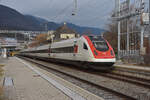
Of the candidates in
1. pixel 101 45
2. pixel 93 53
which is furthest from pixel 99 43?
pixel 93 53

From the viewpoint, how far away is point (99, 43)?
14125 mm

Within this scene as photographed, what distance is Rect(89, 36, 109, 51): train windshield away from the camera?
13637mm

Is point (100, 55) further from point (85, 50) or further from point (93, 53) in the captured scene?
point (85, 50)

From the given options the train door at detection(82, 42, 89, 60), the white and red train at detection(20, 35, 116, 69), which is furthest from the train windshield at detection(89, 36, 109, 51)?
the train door at detection(82, 42, 89, 60)

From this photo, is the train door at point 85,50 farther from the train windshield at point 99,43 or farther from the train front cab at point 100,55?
the train windshield at point 99,43

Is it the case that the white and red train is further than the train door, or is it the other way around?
the train door

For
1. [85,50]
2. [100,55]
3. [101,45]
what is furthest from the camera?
[101,45]

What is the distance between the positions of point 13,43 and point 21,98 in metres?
54.8

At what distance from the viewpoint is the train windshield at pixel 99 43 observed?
13637mm

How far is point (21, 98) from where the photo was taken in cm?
649

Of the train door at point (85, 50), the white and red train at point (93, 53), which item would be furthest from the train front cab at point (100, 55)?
the train door at point (85, 50)

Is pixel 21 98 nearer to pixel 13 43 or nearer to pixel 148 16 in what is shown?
pixel 148 16

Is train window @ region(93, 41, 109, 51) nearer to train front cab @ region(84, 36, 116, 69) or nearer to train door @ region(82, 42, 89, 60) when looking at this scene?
train front cab @ region(84, 36, 116, 69)

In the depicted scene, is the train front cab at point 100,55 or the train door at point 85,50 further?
the train door at point 85,50
